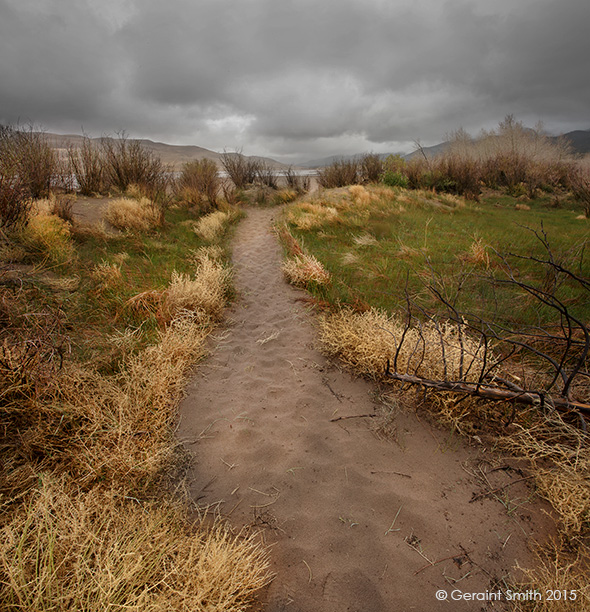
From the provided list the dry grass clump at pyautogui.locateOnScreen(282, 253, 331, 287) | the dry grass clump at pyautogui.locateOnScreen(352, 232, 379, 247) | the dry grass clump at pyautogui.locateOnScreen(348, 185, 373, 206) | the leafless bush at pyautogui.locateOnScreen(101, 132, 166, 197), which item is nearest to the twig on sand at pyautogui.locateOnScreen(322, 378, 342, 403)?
the dry grass clump at pyautogui.locateOnScreen(282, 253, 331, 287)

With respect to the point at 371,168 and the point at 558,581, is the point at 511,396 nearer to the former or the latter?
the point at 558,581

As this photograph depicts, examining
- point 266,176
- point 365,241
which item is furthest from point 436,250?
point 266,176

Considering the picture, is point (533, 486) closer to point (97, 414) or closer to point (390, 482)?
point (390, 482)

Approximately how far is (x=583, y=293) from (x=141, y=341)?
259 inches

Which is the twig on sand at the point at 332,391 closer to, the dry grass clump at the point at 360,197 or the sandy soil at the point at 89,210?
the sandy soil at the point at 89,210

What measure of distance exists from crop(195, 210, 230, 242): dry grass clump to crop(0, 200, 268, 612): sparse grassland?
165 inches

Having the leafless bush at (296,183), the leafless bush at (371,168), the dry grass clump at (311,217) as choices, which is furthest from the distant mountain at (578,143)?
the dry grass clump at (311,217)

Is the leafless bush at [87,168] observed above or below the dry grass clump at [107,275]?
above

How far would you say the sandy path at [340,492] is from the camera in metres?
1.67

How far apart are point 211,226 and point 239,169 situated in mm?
11841

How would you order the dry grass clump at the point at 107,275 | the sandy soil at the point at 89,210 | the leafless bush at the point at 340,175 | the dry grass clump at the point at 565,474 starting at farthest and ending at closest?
the leafless bush at the point at 340,175
the sandy soil at the point at 89,210
the dry grass clump at the point at 107,275
the dry grass clump at the point at 565,474

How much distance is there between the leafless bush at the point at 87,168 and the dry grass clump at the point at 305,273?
390 inches

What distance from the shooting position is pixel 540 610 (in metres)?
1.51

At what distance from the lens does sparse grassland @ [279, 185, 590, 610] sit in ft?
6.68
